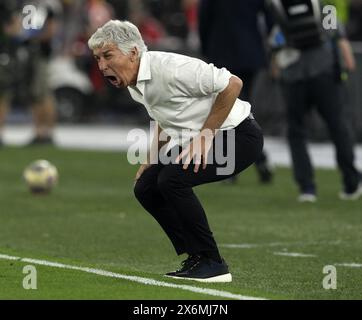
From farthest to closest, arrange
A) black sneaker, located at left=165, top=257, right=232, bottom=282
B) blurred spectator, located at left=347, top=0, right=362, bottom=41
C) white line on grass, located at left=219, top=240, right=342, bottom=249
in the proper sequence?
blurred spectator, located at left=347, top=0, right=362, bottom=41 < white line on grass, located at left=219, top=240, right=342, bottom=249 < black sneaker, located at left=165, top=257, right=232, bottom=282

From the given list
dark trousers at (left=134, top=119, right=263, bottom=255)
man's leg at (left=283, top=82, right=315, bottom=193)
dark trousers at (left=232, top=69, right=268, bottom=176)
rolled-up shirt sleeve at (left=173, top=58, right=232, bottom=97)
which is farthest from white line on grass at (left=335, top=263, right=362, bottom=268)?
dark trousers at (left=232, top=69, right=268, bottom=176)

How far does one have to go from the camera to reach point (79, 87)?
27.3 metres

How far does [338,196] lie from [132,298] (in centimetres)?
709

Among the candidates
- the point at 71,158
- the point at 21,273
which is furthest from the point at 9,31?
the point at 21,273

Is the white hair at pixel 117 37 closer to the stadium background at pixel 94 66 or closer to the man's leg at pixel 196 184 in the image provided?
the man's leg at pixel 196 184

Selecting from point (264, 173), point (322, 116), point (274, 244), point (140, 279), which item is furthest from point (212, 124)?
point (264, 173)

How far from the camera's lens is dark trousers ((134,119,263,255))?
881 centimetres

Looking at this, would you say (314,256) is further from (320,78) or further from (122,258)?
(320,78)

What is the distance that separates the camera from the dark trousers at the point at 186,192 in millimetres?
8812

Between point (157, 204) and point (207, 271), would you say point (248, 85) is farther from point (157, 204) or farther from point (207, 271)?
point (207, 271)

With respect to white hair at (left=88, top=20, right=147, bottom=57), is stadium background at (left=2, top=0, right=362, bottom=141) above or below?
below

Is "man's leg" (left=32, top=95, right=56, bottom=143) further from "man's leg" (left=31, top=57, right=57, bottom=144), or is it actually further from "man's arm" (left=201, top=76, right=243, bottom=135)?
"man's arm" (left=201, top=76, right=243, bottom=135)

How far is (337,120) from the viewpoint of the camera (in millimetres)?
14203

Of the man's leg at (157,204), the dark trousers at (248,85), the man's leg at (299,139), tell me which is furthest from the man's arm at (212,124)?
the dark trousers at (248,85)
